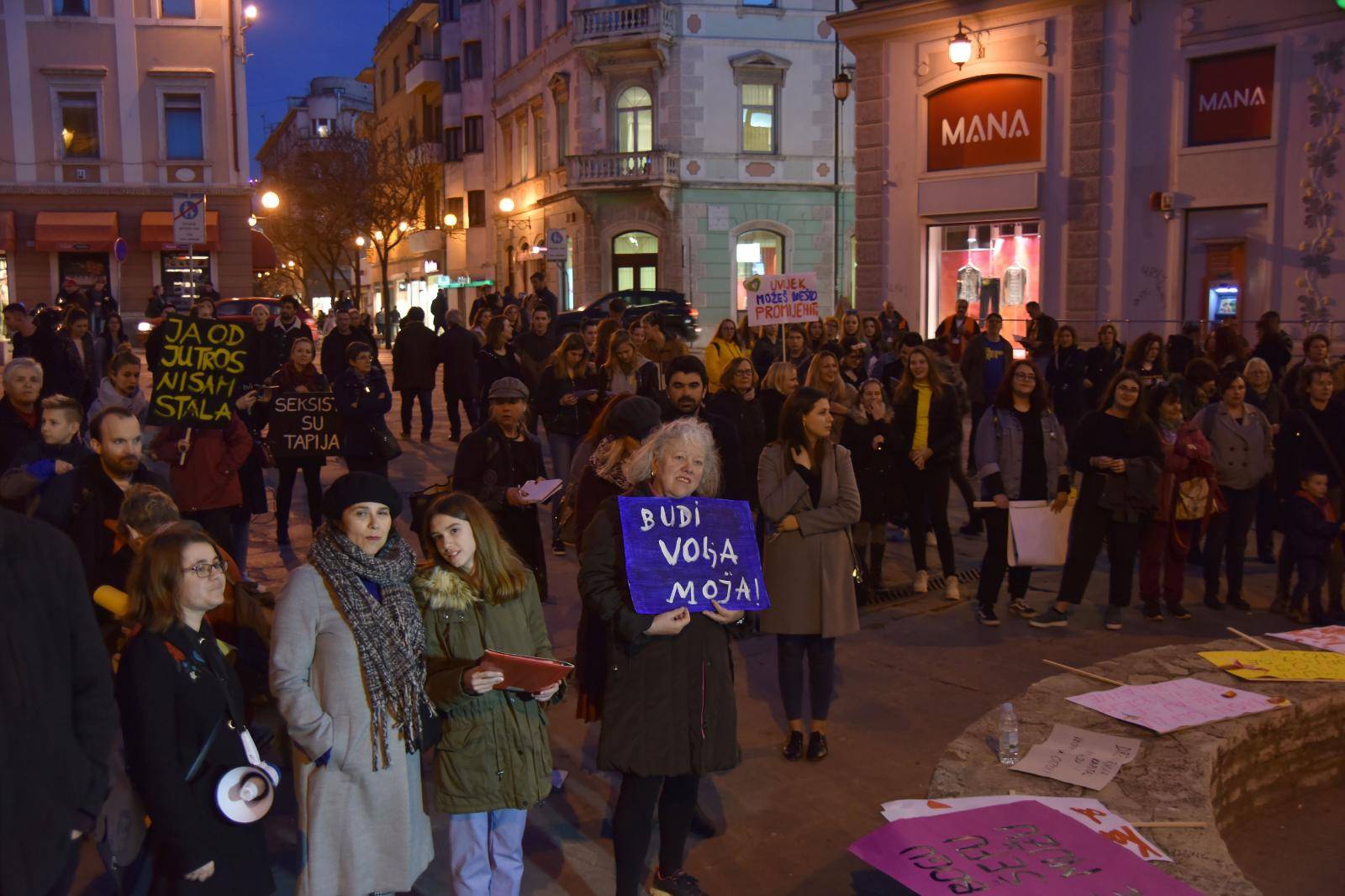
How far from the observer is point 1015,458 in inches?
325

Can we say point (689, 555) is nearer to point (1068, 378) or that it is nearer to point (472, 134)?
point (1068, 378)

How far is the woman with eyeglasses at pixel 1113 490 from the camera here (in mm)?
8039

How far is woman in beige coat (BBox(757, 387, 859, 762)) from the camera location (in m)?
5.80

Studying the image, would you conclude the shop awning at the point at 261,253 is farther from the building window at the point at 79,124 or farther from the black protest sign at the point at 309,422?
the black protest sign at the point at 309,422

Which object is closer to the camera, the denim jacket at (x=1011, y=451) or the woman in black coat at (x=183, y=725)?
the woman in black coat at (x=183, y=725)

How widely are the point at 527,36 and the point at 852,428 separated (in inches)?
1394

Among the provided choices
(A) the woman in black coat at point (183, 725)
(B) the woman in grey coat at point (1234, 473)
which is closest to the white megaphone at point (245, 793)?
(A) the woman in black coat at point (183, 725)

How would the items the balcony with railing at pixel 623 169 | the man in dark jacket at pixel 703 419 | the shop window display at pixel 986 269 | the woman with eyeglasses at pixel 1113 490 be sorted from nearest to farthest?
the man in dark jacket at pixel 703 419 < the woman with eyeglasses at pixel 1113 490 < the shop window display at pixel 986 269 < the balcony with railing at pixel 623 169

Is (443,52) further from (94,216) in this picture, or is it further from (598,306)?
(598,306)

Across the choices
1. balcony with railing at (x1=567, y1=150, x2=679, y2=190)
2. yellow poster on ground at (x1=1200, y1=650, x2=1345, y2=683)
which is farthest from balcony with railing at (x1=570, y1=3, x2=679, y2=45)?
yellow poster on ground at (x1=1200, y1=650, x2=1345, y2=683)

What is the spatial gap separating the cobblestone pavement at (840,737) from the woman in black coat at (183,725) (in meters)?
1.15

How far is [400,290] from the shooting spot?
63.8 meters

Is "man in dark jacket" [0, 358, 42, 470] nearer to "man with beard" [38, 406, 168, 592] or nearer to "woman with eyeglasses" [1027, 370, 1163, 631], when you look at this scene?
"man with beard" [38, 406, 168, 592]

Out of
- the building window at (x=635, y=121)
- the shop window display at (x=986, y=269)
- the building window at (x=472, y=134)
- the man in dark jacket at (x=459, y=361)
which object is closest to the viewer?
the man in dark jacket at (x=459, y=361)
